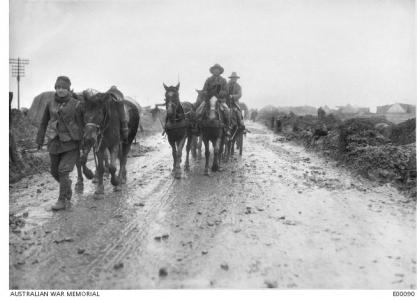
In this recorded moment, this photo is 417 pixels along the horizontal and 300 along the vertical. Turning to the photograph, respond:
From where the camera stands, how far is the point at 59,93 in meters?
5.81

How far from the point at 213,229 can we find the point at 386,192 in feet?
12.3

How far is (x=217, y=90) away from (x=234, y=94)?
312cm

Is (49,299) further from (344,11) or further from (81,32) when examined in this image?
(344,11)

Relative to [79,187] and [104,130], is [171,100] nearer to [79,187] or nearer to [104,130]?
[104,130]

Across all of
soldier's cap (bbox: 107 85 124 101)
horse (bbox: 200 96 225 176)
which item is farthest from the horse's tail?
horse (bbox: 200 96 225 176)

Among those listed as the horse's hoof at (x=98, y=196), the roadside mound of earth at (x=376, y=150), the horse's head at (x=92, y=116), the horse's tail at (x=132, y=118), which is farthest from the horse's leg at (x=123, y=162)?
the roadside mound of earth at (x=376, y=150)

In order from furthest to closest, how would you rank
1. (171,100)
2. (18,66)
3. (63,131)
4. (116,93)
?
1. (171,100)
2. (116,93)
3. (18,66)
4. (63,131)

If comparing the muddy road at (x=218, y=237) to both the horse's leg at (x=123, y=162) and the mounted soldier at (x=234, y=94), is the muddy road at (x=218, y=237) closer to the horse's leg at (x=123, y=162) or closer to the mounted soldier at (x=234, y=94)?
the horse's leg at (x=123, y=162)

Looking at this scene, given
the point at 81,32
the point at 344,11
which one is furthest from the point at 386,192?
the point at 81,32

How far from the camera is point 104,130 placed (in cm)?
665

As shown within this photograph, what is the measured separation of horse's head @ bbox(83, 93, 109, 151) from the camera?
19.3 ft

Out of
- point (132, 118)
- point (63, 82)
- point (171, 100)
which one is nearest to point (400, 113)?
point (171, 100)

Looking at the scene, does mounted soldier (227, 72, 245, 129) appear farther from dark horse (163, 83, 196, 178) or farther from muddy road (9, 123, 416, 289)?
muddy road (9, 123, 416, 289)

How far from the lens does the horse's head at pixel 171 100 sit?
8.17m
